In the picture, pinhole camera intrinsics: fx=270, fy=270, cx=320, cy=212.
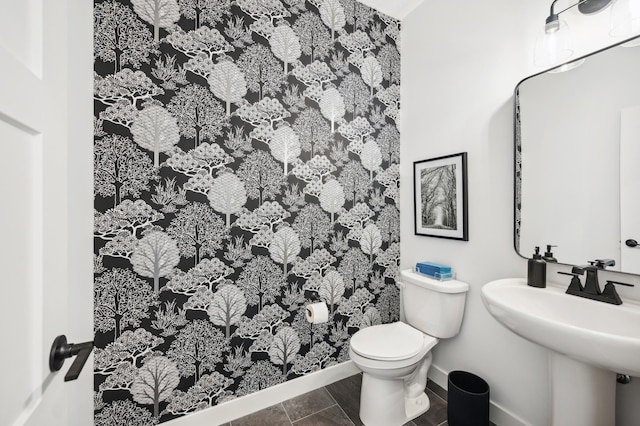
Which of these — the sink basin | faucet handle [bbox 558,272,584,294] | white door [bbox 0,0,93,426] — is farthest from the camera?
faucet handle [bbox 558,272,584,294]

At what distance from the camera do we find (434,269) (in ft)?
5.80

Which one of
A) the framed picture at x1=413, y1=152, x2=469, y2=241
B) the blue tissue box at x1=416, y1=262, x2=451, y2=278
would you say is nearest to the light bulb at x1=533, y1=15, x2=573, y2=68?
the framed picture at x1=413, y1=152, x2=469, y2=241

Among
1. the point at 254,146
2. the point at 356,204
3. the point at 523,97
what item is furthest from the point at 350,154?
the point at 523,97

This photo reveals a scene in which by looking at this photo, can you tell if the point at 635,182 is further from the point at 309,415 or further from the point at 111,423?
the point at 111,423

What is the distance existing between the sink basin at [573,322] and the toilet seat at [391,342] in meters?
0.55

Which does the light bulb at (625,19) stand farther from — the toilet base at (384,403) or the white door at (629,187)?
the toilet base at (384,403)

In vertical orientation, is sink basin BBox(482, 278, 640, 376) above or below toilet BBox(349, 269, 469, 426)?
above

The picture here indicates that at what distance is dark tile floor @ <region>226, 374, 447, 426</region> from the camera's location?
1552 millimetres

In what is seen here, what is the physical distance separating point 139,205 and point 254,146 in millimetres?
687

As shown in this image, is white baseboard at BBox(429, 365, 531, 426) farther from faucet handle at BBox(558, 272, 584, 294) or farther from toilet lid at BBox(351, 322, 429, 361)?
faucet handle at BBox(558, 272, 584, 294)

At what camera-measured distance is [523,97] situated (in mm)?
1403

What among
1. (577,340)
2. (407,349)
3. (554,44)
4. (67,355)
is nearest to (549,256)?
(577,340)

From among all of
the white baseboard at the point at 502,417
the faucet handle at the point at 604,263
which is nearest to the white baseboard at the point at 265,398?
the white baseboard at the point at 502,417

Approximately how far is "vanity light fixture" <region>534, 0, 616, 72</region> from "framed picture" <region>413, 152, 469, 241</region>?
1.92 ft
